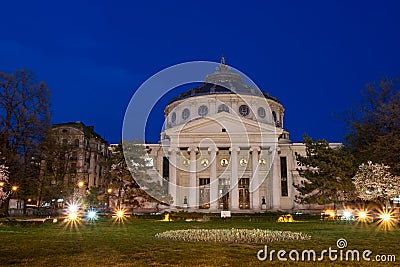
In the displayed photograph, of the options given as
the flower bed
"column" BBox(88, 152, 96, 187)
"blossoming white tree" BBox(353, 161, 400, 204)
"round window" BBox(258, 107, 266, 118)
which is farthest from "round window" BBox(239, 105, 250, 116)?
the flower bed

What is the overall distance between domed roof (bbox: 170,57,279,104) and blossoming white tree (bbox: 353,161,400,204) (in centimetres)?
3268

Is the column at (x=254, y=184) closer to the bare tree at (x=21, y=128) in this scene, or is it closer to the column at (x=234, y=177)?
the column at (x=234, y=177)

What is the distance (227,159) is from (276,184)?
25.9 ft

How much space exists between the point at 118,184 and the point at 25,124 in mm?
12080

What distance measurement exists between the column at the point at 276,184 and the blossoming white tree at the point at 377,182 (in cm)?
1763

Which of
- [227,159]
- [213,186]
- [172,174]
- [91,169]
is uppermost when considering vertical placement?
[227,159]

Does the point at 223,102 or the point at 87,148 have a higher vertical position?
the point at 223,102

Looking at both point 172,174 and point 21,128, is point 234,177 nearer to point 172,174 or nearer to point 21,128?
point 172,174

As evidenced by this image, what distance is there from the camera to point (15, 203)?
2056 inches

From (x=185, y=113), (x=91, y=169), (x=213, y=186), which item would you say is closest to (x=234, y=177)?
(x=213, y=186)

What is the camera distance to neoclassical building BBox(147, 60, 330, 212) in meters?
52.9

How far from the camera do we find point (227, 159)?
57.8 metres

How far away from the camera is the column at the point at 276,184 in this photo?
173 feet

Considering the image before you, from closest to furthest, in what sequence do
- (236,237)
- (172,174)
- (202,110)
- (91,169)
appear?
(236,237) → (172,174) → (202,110) → (91,169)
